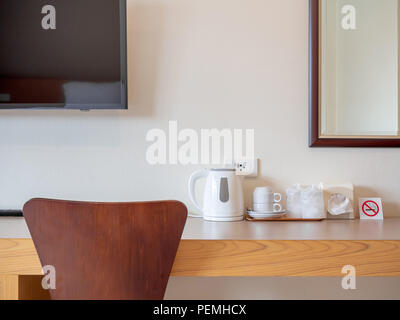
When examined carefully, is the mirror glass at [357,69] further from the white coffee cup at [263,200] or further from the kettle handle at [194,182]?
the kettle handle at [194,182]

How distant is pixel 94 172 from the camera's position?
1.65 m

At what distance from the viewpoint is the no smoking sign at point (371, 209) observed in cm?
155

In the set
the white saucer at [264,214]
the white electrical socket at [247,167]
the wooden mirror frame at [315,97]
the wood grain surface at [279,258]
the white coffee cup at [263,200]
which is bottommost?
the wood grain surface at [279,258]

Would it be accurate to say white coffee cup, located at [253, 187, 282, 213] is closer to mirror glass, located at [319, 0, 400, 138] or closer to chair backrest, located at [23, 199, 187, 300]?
mirror glass, located at [319, 0, 400, 138]

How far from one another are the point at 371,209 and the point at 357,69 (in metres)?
0.58

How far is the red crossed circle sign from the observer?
1.56 meters

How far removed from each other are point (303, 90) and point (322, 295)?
2.86 feet

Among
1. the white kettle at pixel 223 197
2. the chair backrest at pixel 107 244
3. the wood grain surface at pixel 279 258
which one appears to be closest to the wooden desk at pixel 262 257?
the wood grain surface at pixel 279 258

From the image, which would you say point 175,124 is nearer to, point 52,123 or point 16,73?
point 52,123

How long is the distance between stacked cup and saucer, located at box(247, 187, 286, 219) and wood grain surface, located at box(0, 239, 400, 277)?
0.39 metres

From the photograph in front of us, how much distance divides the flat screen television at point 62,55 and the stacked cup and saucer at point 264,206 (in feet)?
2.09

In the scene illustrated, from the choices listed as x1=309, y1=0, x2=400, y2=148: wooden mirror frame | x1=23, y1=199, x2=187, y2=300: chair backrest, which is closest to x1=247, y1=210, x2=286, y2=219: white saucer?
x1=309, y1=0, x2=400, y2=148: wooden mirror frame

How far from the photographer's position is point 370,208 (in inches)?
61.6

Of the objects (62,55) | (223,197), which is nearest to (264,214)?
(223,197)
